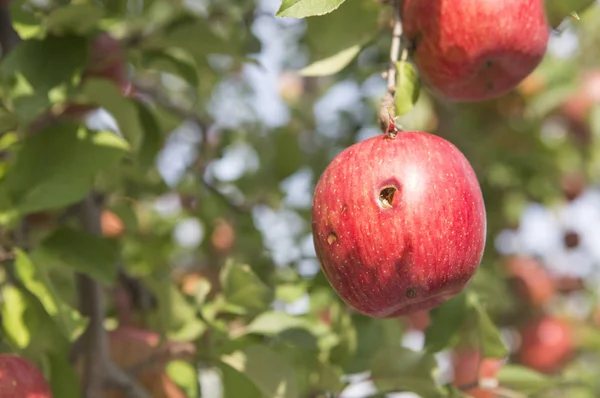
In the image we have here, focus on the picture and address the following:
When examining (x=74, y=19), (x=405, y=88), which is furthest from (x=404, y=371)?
(x=74, y=19)

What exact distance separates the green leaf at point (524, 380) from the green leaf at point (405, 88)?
0.53 metres

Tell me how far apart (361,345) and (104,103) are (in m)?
0.53

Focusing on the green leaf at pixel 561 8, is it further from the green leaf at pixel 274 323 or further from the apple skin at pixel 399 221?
the green leaf at pixel 274 323

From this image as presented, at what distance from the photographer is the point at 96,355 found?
1.26m

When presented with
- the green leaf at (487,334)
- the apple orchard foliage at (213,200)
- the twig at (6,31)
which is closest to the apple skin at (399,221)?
the apple orchard foliage at (213,200)

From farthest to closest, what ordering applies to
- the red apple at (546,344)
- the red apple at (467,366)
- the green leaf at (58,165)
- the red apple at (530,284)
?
the red apple at (530,284) < the red apple at (546,344) < the red apple at (467,366) < the green leaf at (58,165)

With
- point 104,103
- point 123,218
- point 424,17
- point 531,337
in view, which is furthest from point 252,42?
point 531,337

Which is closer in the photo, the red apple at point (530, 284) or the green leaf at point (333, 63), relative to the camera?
the green leaf at point (333, 63)

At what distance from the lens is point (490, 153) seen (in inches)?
77.7

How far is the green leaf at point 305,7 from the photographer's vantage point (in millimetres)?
798

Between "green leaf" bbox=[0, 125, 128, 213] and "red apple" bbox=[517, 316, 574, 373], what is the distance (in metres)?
1.53

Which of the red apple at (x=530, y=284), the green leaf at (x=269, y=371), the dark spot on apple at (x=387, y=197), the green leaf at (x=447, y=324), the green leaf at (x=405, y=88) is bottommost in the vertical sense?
the red apple at (x=530, y=284)

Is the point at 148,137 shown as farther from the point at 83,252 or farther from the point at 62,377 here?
the point at 62,377

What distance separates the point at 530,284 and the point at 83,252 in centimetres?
159
